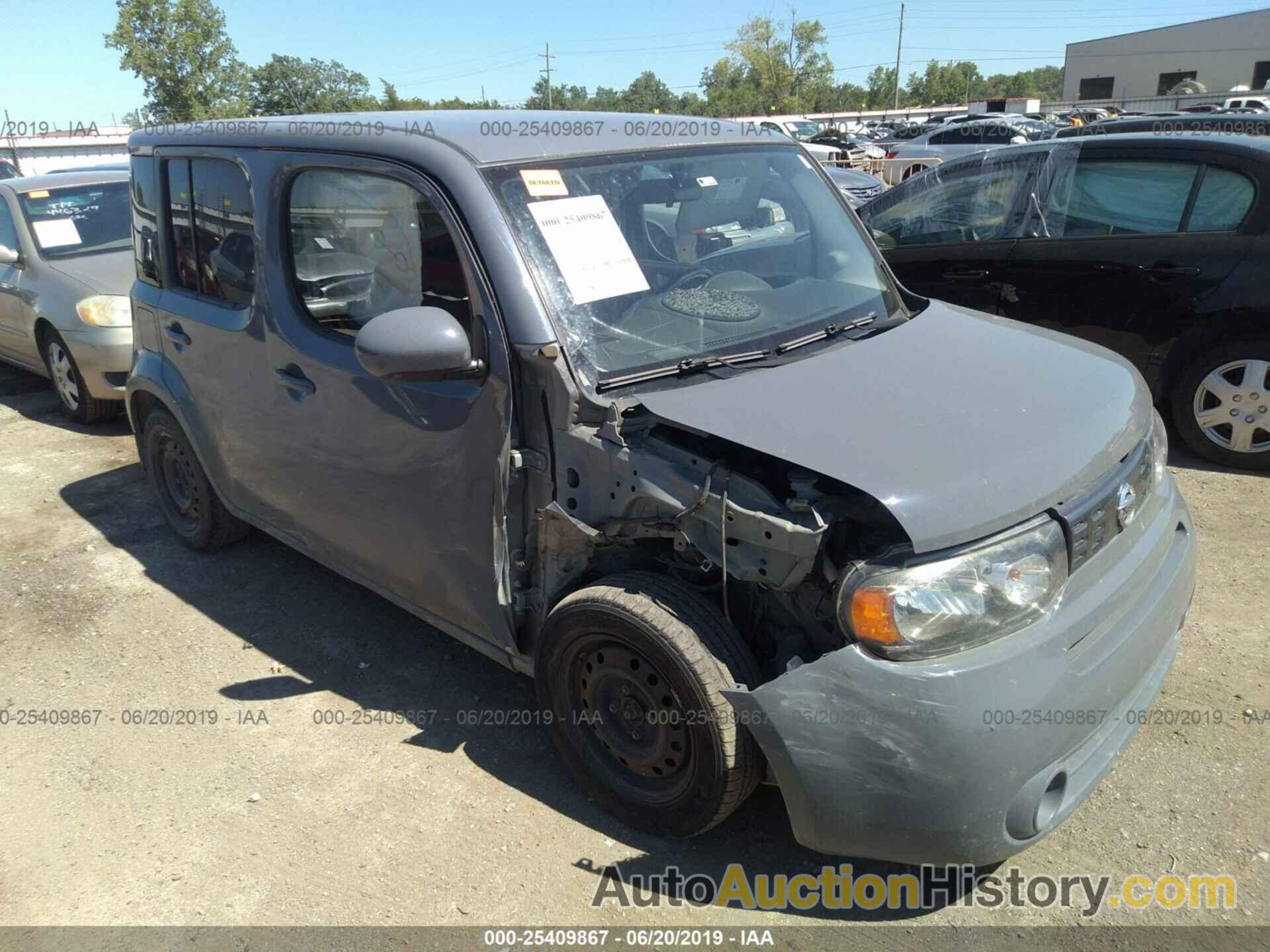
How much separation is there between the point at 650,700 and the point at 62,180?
740 cm

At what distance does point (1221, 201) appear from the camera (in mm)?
5156

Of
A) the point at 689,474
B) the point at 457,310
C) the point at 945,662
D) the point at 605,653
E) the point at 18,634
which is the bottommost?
the point at 18,634

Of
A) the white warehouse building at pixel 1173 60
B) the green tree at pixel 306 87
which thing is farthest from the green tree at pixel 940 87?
the green tree at pixel 306 87

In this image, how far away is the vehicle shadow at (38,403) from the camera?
6.95 meters

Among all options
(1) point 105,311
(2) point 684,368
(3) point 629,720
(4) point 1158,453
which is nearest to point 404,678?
(3) point 629,720

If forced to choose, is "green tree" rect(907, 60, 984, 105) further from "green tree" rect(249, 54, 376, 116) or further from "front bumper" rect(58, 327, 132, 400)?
"front bumper" rect(58, 327, 132, 400)

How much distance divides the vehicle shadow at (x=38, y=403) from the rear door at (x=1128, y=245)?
6.33 meters

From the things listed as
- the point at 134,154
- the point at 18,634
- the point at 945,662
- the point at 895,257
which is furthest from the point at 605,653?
the point at 895,257

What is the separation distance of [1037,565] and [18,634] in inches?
163

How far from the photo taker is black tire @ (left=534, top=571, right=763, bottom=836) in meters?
2.40

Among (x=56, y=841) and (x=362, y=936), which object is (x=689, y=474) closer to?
(x=362, y=936)

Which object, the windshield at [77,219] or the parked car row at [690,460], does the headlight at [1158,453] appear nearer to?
the parked car row at [690,460]

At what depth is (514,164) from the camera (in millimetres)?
2818

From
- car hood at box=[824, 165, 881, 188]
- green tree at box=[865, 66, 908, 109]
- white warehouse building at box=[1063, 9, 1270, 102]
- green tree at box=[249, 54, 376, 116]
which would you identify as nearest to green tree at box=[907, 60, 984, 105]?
green tree at box=[865, 66, 908, 109]
